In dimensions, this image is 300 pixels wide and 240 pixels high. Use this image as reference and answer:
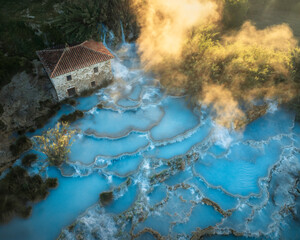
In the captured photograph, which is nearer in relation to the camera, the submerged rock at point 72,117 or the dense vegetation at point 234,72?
the submerged rock at point 72,117

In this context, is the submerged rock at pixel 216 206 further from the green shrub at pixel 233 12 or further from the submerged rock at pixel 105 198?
the green shrub at pixel 233 12

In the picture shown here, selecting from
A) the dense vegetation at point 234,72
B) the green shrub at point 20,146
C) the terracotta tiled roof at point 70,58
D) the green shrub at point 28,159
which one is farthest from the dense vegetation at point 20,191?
the dense vegetation at point 234,72

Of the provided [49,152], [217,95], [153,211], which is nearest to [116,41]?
[217,95]

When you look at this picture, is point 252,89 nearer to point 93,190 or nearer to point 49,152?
point 93,190

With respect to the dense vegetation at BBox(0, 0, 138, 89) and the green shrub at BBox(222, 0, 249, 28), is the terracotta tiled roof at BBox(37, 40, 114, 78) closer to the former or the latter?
the dense vegetation at BBox(0, 0, 138, 89)

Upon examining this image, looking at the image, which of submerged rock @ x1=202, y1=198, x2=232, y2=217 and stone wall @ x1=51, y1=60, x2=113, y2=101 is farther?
stone wall @ x1=51, y1=60, x2=113, y2=101

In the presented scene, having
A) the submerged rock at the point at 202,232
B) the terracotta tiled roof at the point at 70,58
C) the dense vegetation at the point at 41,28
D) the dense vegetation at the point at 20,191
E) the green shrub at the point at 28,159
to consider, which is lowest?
the submerged rock at the point at 202,232

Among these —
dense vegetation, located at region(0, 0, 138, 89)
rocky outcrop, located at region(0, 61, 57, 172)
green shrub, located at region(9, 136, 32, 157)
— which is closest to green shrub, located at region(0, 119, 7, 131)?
rocky outcrop, located at region(0, 61, 57, 172)
